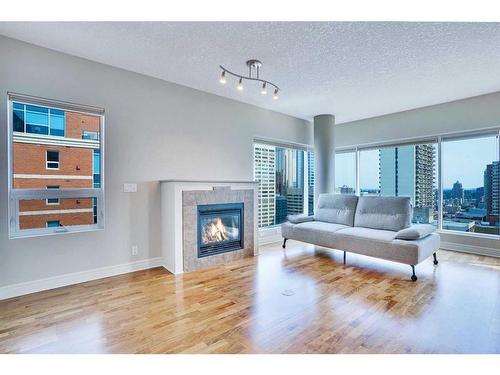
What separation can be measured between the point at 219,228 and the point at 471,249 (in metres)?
4.13

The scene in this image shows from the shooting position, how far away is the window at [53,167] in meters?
2.67

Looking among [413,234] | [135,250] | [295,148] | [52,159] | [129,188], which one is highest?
[295,148]

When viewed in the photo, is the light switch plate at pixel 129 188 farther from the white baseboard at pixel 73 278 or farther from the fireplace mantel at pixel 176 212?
the white baseboard at pixel 73 278

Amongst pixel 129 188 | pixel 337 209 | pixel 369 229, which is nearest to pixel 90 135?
pixel 129 188

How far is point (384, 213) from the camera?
384 centimetres

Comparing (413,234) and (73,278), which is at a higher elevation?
(413,234)

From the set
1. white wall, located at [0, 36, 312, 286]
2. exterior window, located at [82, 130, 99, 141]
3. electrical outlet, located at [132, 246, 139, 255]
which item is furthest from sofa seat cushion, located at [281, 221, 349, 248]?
exterior window, located at [82, 130, 99, 141]

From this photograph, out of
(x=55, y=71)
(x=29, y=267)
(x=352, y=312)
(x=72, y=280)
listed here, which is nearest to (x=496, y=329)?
(x=352, y=312)

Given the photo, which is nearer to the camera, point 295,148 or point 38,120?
point 38,120

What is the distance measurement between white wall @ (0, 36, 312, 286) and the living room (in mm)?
19

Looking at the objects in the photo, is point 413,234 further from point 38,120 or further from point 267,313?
point 38,120

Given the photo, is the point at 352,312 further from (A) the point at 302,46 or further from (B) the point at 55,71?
(B) the point at 55,71

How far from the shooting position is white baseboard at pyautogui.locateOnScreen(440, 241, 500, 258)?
156 inches
